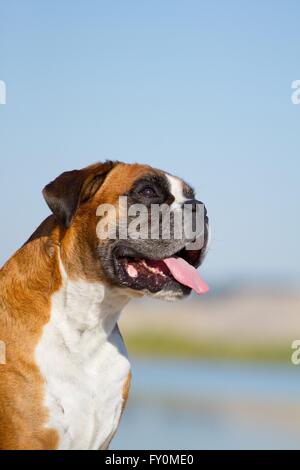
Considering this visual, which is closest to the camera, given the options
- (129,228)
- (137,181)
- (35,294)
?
(35,294)

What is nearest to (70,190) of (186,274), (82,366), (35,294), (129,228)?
(129,228)

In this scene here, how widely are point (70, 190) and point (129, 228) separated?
0.45 meters

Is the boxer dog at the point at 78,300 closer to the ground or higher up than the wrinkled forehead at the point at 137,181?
closer to the ground

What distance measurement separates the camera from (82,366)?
5738 mm

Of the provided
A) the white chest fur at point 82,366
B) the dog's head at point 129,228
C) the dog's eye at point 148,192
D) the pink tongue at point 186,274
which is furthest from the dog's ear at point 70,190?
the pink tongue at point 186,274

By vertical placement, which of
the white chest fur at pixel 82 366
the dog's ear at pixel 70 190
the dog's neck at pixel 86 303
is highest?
the dog's ear at pixel 70 190

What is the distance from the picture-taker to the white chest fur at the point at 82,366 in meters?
5.61

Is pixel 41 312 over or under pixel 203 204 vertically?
under

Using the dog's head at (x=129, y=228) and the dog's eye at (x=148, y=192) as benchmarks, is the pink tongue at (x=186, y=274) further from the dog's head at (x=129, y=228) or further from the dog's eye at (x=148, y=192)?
the dog's eye at (x=148, y=192)

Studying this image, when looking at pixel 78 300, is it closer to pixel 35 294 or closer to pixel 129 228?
pixel 35 294

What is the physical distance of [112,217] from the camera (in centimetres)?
580
